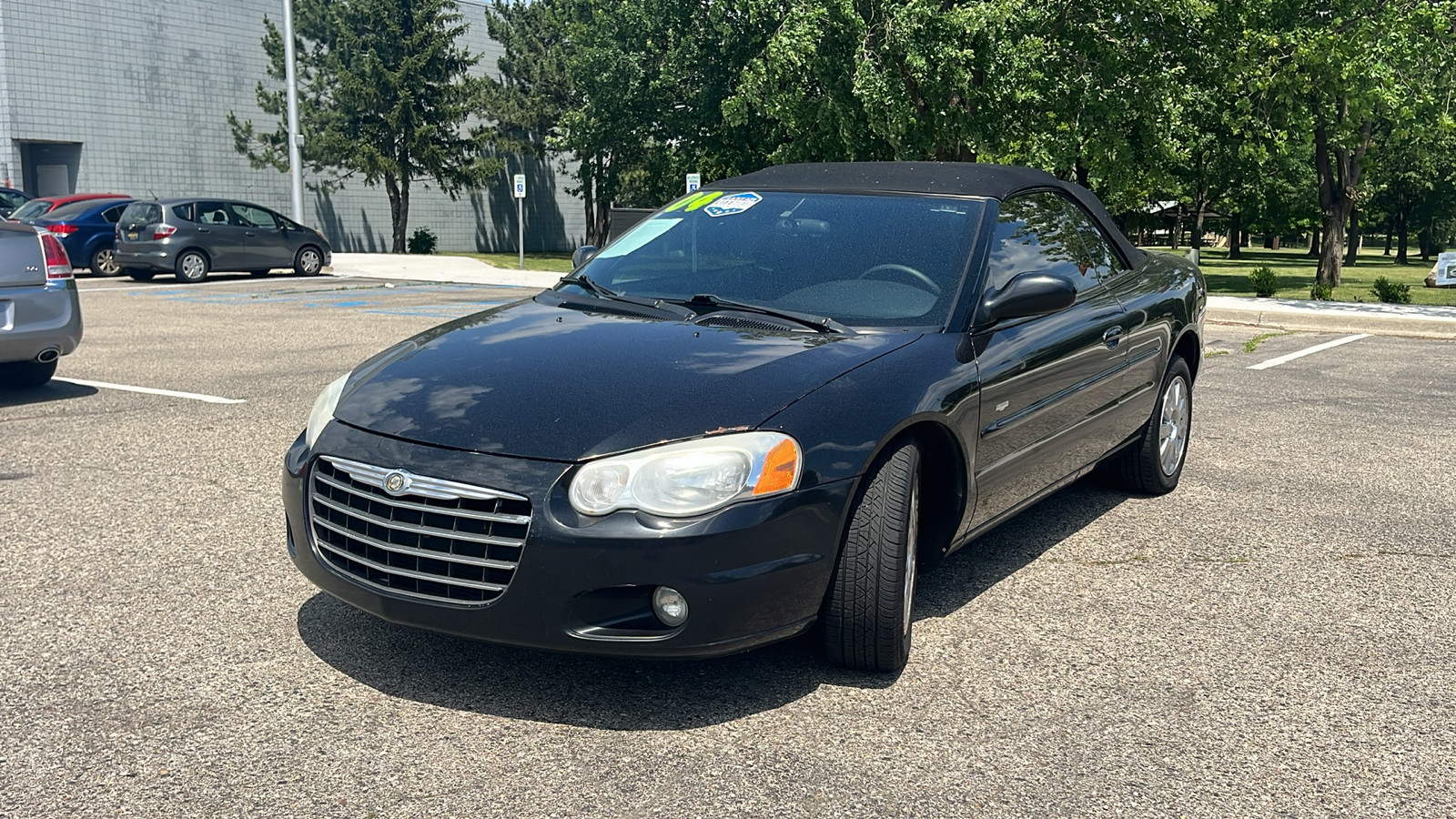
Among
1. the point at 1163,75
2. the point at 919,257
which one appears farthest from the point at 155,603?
the point at 1163,75

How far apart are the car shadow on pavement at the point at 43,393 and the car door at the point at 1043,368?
259 inches

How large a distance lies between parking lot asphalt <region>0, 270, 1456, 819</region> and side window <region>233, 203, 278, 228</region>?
60.6 feet

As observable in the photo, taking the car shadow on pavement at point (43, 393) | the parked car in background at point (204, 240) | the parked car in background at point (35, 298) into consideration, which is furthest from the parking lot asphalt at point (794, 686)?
the parked car in background at point (204, 240)

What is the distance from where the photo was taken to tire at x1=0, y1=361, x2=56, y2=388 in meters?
8.94

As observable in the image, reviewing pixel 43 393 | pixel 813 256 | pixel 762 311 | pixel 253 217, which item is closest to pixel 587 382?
pixel 762 311

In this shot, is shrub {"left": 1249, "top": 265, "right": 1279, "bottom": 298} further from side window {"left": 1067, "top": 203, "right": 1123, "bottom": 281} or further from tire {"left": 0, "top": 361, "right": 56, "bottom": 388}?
tire {"left": 0, "top": 361, "right": 56, "bottom": 388}

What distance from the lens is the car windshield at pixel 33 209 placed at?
23.7m

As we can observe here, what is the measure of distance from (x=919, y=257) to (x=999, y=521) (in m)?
0.97

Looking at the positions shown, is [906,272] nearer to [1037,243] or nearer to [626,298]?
[1037,243]

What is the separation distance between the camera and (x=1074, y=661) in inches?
154

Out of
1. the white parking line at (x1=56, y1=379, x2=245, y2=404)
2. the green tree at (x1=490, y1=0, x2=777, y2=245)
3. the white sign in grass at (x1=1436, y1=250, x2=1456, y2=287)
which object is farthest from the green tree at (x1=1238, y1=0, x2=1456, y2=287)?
the white parking line at (x1=56, y1=379, x2=245, y2=404)

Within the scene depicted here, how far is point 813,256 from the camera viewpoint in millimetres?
4594

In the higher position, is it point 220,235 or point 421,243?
point 220,235

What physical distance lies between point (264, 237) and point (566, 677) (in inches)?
868
